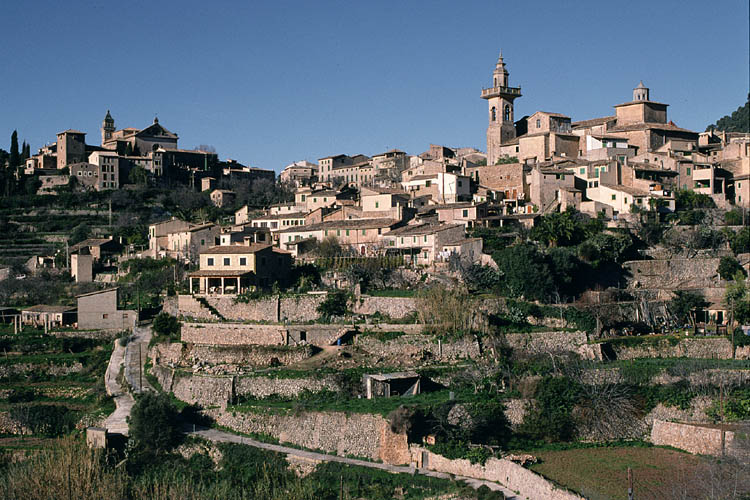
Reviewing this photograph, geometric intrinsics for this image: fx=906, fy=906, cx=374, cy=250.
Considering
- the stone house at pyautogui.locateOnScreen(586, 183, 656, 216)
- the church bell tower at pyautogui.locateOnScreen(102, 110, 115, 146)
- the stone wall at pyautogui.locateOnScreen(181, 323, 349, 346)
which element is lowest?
the stone wall at pyautogui.locateOnScreen(181, 323, 349, 346)

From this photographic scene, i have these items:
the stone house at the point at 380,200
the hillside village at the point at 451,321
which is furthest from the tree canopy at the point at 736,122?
the stone house at the point at 380,200

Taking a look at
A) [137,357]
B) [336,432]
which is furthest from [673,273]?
[137,357]

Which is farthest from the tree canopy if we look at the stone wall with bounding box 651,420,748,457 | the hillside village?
the stone wall with bounding box 651,420,748,457

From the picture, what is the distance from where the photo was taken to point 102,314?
144ft

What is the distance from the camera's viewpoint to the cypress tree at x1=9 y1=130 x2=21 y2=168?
75.3 meters

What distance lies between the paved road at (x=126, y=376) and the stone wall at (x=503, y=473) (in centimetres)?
1103

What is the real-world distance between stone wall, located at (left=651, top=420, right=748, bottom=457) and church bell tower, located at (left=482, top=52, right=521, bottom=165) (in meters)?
35.2

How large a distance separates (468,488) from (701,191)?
3233 cm

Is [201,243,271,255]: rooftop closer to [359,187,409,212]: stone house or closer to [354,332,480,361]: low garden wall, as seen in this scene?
[354,332,480,361]: low garden wall

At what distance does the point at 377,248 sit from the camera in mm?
45594

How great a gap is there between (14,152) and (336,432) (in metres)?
56.6

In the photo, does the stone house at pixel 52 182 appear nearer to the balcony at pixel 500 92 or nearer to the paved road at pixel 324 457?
the balcony at pixel 500 92

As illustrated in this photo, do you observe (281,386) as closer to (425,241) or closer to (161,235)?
(425,241)

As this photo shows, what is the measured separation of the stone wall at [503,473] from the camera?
958 inches
